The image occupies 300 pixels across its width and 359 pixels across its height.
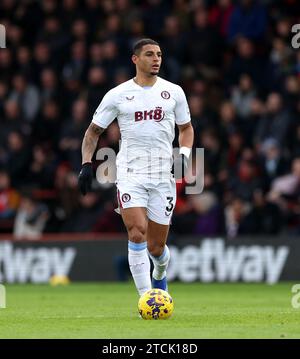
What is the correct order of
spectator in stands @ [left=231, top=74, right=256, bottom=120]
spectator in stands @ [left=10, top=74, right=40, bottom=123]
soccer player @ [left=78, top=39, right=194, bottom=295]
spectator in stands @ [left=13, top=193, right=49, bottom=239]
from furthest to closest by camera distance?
spectator in stands @ [left=10, top=74, right=40, bottom=123]
spectator in stands @ [left=13, top=193, right=49, bottom=239]
spectator in stands @ [left=231, top=74, right=256, bottom=120]
soccer player @ [left=78, top=39, right=194, bottom=295]

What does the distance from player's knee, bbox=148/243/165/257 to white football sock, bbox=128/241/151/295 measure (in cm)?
51

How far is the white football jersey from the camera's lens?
12.4 metres

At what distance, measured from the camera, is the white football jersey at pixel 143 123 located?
12.4 meters

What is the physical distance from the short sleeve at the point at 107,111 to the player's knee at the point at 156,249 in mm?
1443

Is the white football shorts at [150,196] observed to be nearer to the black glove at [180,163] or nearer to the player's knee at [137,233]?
the black glove at [180,163]

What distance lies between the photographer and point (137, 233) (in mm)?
12039

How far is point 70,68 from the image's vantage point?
83.1ft

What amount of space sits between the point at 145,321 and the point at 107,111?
2.47 m

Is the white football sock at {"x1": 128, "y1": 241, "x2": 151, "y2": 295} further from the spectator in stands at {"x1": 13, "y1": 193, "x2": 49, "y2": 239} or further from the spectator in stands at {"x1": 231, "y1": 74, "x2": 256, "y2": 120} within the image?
the spectator in stands at {"x1": 13, "y1": 193, "x2": 49, "y2": 239}

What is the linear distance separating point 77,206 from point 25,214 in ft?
3.53

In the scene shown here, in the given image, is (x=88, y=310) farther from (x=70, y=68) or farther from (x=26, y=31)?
(x=26, y=31)

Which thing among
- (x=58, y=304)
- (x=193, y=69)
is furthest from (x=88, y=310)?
(x=193, y=69)

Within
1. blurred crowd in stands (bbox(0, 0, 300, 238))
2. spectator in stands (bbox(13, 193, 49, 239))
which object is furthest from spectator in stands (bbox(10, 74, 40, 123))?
spectator in stands (bbox(13, 193, 49, 239))

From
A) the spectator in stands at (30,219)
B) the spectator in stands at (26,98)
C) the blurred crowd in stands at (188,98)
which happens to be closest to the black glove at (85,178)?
the blurred crowd in stands at (188,98)
